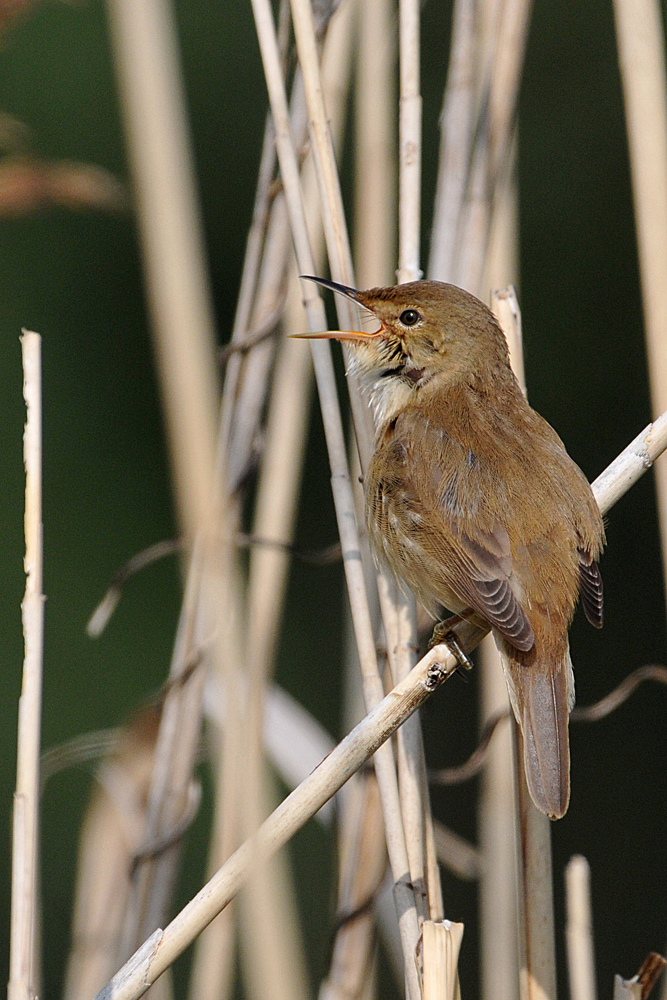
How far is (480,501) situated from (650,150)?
64 centimetres

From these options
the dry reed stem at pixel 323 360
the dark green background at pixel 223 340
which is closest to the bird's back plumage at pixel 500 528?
the dry reed stem at pixel 323 360

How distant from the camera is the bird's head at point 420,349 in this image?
78.7 inches

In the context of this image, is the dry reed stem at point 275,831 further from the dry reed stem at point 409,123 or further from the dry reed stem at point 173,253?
the dry reed stem at point 409,123

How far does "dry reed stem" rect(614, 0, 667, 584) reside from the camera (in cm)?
187

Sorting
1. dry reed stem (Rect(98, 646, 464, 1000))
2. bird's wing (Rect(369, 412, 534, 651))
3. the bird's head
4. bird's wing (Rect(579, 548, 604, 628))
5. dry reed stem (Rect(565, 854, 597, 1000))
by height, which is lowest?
dry reed stem (Rect(565, 854, 597, 1000))

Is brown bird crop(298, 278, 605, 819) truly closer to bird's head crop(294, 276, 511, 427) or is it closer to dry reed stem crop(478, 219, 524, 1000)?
bird's head crop(294, 276, 511, 427)

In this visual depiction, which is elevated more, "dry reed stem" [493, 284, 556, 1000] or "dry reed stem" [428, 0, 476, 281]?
"dry reed stem" [428, 0, 476, 281]

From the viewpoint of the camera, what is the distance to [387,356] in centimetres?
208

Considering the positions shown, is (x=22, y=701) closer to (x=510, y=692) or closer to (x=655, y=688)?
(x=510, y=692)

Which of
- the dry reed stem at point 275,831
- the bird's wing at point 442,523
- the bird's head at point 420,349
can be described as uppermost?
the bird's head at point 420,349

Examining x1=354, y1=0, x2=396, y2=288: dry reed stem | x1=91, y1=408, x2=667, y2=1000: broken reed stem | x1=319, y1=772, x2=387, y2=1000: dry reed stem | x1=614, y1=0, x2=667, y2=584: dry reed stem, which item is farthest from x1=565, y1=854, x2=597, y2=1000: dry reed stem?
x1=354, y1=0, x2=396, y2=288: dry reed stem

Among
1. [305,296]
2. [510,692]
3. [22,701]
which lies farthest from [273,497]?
[22,701]

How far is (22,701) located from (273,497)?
2.39 feet

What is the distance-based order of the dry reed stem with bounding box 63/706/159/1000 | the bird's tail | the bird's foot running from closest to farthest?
the bird's tail → the bird's foot → the dry reed stem with bounding box 63/706/159/1000
